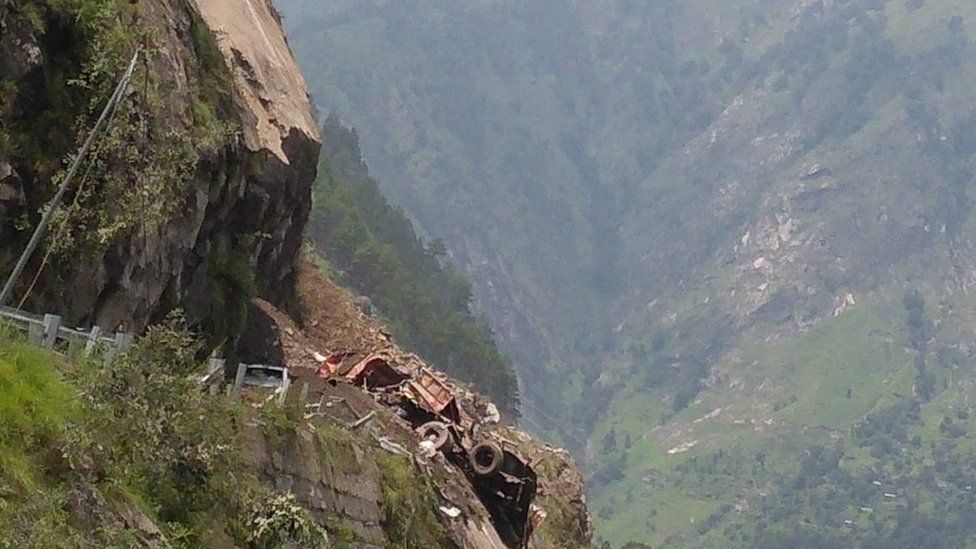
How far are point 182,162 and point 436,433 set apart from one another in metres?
8.78

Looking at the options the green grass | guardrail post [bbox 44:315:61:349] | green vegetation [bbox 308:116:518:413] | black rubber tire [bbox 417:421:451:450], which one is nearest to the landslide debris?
black rubber tire [bbox 417:421:451:450]

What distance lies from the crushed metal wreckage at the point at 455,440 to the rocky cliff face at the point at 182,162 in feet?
11.9

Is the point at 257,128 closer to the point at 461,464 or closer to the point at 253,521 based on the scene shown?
the point at 461,464

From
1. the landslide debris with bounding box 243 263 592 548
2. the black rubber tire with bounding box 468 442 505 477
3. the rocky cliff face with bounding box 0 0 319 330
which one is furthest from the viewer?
the black rubber tire with bounding box 468 442 505 477

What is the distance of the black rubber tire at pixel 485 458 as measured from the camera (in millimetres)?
26141

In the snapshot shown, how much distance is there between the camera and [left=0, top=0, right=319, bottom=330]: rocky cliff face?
18938 mm

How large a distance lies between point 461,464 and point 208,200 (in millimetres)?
7314

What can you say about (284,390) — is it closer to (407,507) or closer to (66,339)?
(407,507)

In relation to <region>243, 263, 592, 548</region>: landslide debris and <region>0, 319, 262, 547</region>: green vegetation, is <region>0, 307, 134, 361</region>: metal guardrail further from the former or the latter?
<region>243, 263, 592, 548</region>: landslide debris

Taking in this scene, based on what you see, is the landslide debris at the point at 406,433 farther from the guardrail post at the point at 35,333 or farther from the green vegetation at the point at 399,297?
the green vegetation at the point at 399,297

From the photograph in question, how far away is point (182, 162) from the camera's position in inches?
840

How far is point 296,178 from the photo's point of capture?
103ft

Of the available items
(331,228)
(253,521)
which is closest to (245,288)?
(253,521)

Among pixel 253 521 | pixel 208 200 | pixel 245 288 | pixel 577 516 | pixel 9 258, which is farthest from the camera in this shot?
pixel 577 516
